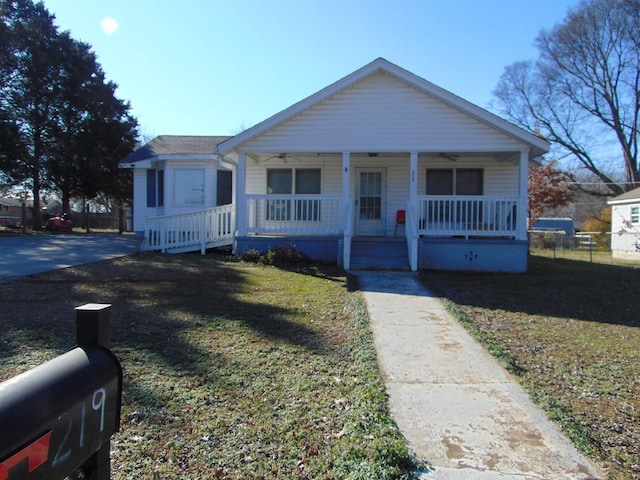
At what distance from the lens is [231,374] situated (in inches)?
152

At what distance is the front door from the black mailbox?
1214cm

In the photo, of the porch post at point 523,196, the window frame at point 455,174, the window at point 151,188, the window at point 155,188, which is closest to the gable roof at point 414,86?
the porch post at point 523,196

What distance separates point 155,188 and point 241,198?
6298 mm

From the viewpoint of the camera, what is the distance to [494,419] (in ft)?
10.3

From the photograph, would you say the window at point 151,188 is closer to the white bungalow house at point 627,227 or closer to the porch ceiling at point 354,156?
the porch ceiling at point 354,156

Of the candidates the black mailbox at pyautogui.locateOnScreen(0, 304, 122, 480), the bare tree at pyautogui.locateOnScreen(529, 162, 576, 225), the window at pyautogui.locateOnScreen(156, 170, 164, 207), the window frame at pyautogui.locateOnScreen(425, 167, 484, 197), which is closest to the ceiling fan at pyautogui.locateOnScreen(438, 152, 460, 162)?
the window frame at pyautogui.locateOnScreen(425, 167, 484, 197)

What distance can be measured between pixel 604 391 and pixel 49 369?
4140 mm

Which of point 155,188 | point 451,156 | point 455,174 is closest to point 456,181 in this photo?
point 455,174

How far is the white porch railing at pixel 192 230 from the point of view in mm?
12328

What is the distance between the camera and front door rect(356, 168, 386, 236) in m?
13.4

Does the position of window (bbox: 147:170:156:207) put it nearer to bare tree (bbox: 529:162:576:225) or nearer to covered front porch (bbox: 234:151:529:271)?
covered front porch (bbox: 234:151:529:271)

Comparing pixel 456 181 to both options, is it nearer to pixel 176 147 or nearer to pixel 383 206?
pixel 383 206

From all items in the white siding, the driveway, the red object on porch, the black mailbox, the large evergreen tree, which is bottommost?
the driveway

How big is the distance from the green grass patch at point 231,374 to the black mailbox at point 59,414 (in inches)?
52.9
